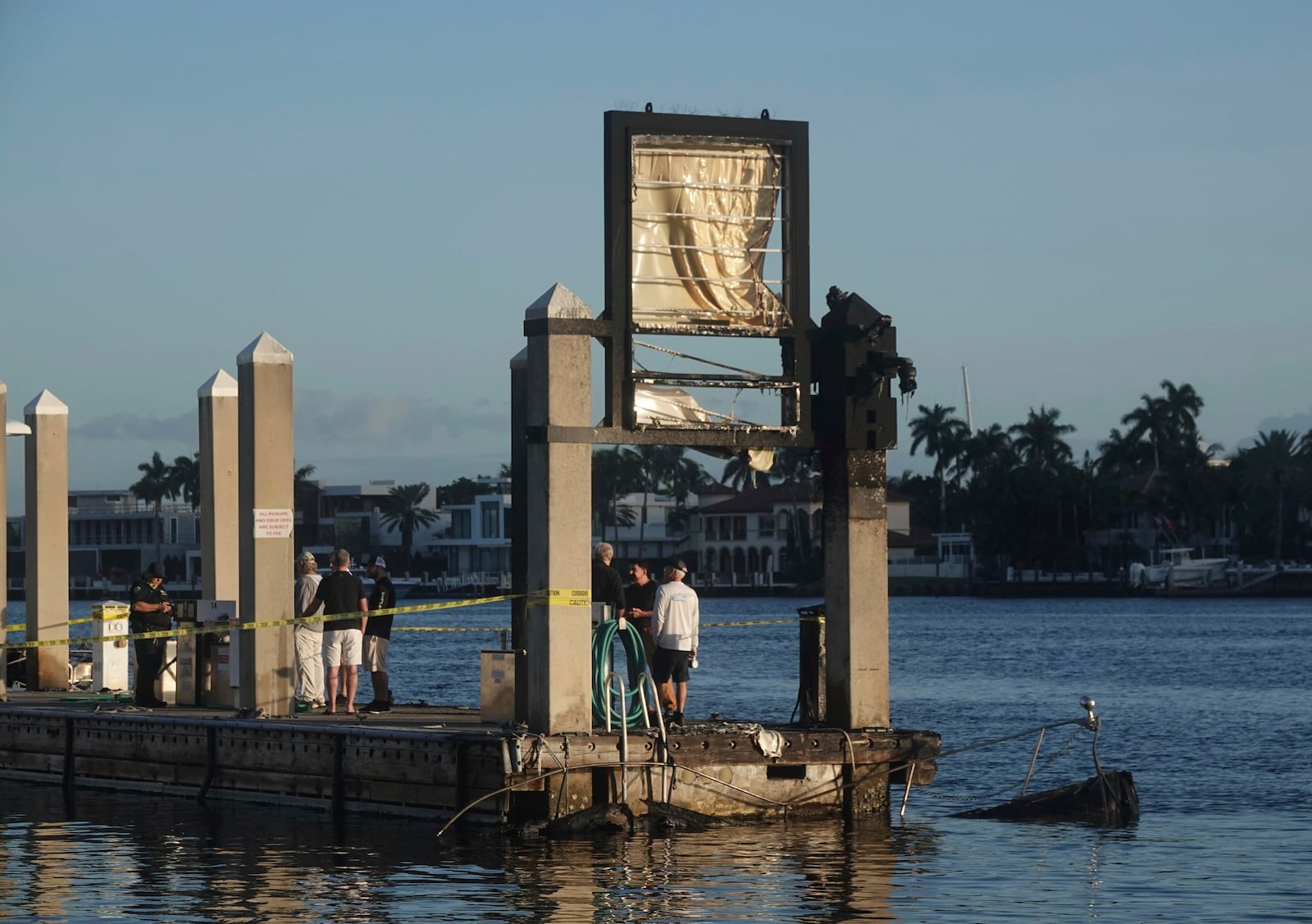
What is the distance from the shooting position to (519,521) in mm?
18828

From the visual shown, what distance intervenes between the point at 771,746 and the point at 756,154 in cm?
534

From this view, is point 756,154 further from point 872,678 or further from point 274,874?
point 274,874

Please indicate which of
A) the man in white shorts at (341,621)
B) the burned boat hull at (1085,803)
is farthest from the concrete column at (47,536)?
the burned boat hull at (1085,803)

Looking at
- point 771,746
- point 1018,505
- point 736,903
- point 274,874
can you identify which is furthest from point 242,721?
point 1018,505

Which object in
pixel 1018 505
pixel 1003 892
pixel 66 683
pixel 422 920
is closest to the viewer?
pixel 422 920

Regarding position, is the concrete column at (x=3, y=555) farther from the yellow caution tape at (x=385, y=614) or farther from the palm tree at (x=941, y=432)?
the palm tree at (x=941, y=432)

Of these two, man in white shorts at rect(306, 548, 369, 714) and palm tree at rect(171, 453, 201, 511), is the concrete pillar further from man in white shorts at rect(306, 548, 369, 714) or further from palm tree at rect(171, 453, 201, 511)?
palm tree at rect(171, 453, 201, 511)

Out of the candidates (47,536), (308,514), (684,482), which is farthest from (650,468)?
(47,536)

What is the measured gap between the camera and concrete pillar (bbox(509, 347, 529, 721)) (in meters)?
18.2

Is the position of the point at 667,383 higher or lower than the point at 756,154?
lower

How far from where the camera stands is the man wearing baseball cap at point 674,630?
61.5 ft

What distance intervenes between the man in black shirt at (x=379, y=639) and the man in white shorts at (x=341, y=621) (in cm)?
19

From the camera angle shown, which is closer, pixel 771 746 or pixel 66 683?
pixel 771 746

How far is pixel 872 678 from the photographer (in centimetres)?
1852
